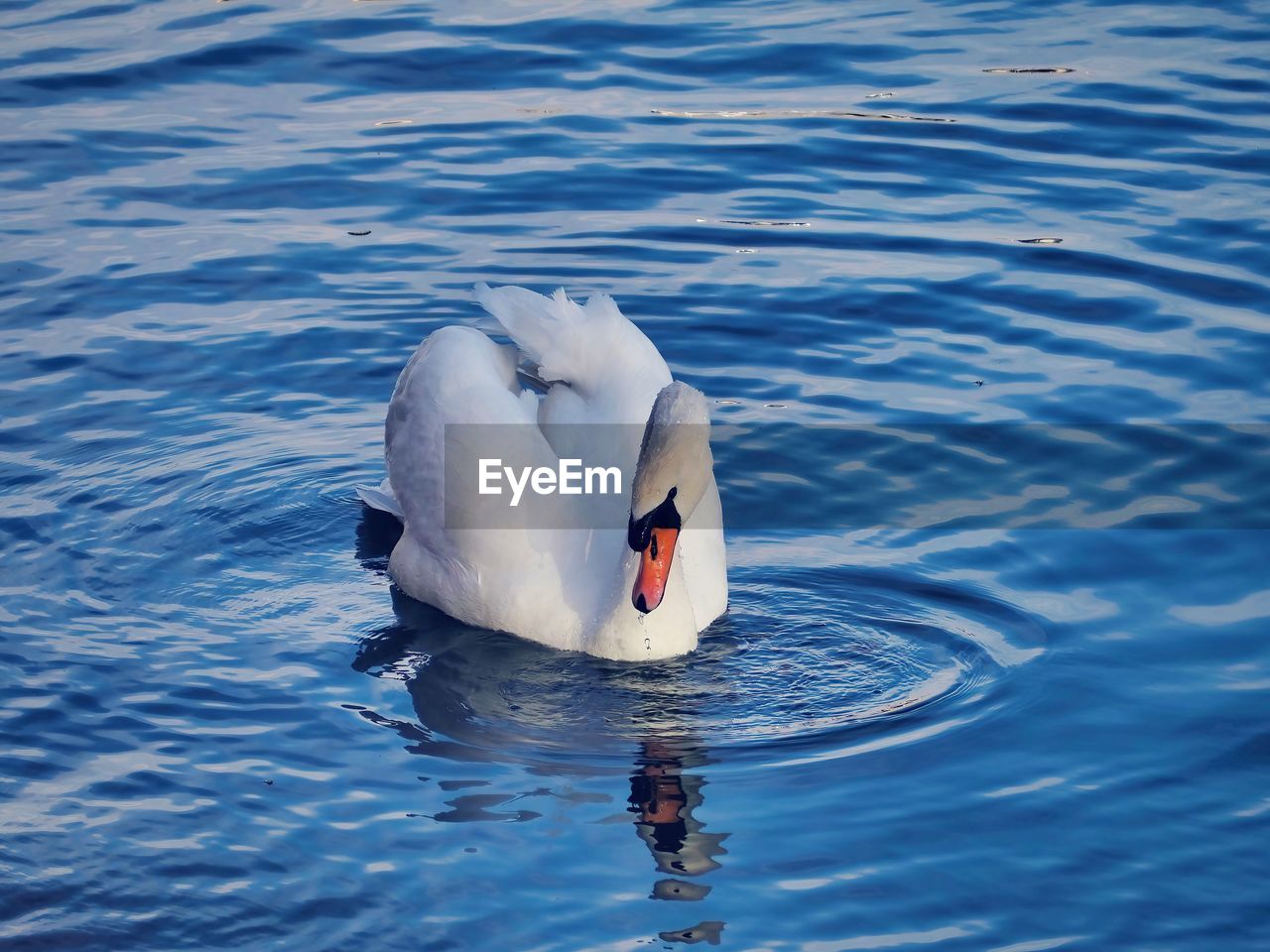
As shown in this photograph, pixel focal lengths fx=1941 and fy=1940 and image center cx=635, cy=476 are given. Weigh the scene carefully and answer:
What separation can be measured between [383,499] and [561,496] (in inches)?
62.1

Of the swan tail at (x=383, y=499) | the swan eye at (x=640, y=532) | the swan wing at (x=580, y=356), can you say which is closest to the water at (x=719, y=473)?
the swan tail at (x=383, y=499)

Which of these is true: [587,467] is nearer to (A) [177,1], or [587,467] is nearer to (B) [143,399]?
(B) [143,399]

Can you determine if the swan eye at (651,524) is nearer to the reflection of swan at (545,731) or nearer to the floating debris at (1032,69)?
the reflection of swan at (545,731)

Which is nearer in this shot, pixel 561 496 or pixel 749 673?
pixel 749 673

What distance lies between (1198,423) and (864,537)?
2325 mm

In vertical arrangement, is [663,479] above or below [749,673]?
above

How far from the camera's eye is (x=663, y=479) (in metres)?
8.27

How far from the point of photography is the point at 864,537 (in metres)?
9.77

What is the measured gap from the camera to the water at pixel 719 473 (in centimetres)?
700

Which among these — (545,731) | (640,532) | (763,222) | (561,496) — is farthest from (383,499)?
(763,222)

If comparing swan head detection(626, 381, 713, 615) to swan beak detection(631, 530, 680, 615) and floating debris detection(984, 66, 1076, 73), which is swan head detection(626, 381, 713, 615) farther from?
floating debris detection(984, 66, 1076, 73)

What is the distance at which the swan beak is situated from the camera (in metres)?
8.29

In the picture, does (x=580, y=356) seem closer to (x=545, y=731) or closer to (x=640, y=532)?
(x=640, y=532)

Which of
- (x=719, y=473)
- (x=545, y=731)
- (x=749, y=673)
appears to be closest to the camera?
(x=545, y=731)
